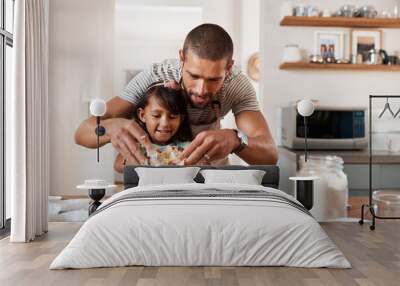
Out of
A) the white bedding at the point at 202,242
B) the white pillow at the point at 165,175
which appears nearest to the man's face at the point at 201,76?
the white pillow at the point at 165,175

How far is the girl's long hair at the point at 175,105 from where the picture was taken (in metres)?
6.09

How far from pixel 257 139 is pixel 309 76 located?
1.02m

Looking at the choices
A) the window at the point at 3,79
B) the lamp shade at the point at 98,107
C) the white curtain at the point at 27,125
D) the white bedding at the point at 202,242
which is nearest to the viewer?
the white bedding at the point at 202,242

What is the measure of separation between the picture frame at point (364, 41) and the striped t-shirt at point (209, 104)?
139 centimetres

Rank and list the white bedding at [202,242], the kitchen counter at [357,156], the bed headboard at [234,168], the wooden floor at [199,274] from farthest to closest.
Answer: the kitchen counter at [357,156]
the bed headboard at [234,168]
the white bedding at [202,242]
the wooden floor at [199,274]

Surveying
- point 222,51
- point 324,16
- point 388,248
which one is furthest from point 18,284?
point 324,16

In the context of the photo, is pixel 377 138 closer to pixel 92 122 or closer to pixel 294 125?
pixel 294 125

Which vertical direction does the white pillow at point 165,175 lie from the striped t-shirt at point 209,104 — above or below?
below

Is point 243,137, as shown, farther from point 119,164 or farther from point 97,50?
point 97,50

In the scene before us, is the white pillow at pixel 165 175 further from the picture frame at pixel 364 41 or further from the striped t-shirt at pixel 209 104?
the picture frame at pixel 364 41

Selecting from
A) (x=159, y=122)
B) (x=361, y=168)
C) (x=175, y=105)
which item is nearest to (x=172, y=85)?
(x=175, y=105)

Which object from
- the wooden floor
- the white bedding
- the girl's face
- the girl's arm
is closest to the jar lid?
the girl's face

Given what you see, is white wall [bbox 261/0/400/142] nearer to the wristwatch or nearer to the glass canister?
the wristwatch

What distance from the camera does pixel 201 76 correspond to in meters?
6.08
